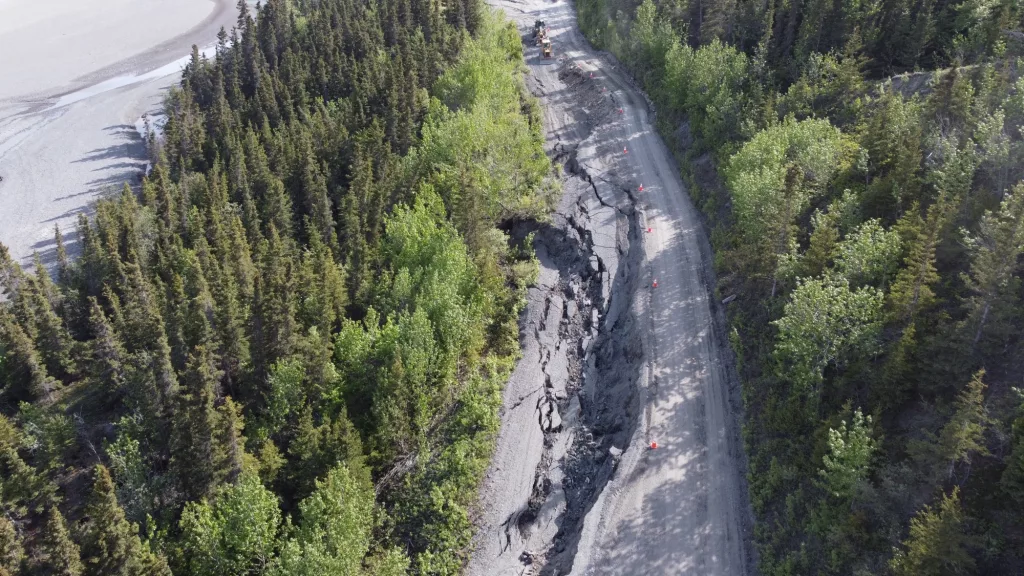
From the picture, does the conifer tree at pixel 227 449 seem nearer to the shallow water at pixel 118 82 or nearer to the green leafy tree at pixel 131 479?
the green leafy tree at pixel 131 479

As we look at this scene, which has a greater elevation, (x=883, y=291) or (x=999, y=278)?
(x=999, y=278)

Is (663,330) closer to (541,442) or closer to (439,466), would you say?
(541,442)

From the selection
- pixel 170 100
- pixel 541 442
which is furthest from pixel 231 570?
pixel 170 100

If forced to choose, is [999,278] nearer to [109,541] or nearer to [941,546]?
[941,546]

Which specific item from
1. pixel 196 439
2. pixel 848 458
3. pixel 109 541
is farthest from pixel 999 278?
pixel 109 541

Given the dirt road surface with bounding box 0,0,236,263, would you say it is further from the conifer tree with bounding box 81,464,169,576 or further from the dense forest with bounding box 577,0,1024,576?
the dense forest with bounding box 577,0,1024,576
